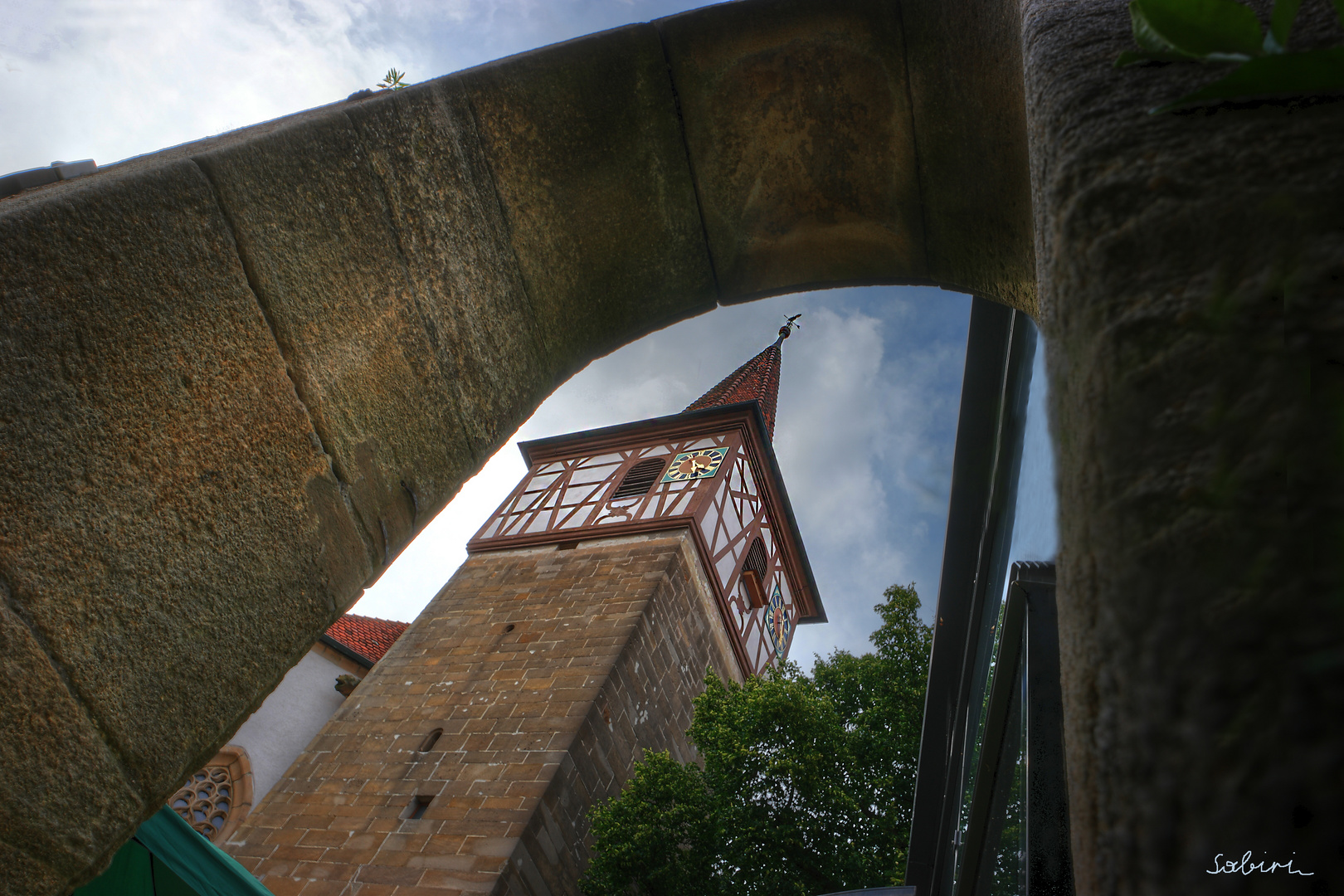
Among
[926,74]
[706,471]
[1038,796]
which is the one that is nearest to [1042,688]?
[1038,796]

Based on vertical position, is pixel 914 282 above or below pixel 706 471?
below

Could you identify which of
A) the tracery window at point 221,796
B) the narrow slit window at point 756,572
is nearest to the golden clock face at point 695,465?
the narrow slit window at point 756,572

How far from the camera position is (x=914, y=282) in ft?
7.17

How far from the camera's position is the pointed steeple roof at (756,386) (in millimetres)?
23656

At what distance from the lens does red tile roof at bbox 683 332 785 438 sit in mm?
23669

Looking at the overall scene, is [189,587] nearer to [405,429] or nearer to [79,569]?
[79,569]

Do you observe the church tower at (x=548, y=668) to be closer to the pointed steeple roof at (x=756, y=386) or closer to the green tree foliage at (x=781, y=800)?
the green tree foliage at (x=781, y=800)

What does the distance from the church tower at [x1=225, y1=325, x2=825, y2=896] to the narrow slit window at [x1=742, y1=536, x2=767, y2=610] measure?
1.9 inches

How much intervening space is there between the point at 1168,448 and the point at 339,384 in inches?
56.5

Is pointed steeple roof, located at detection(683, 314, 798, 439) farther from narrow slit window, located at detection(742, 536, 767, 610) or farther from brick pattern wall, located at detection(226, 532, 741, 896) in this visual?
brick pattern wall, located at detection(226, 532, 741, 896)

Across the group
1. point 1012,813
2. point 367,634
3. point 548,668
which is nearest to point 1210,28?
point 1012,813

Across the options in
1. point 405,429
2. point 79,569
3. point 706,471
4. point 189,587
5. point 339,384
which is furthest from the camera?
point 706,471

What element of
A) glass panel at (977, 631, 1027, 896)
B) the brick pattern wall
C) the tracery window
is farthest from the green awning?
the tracery window
